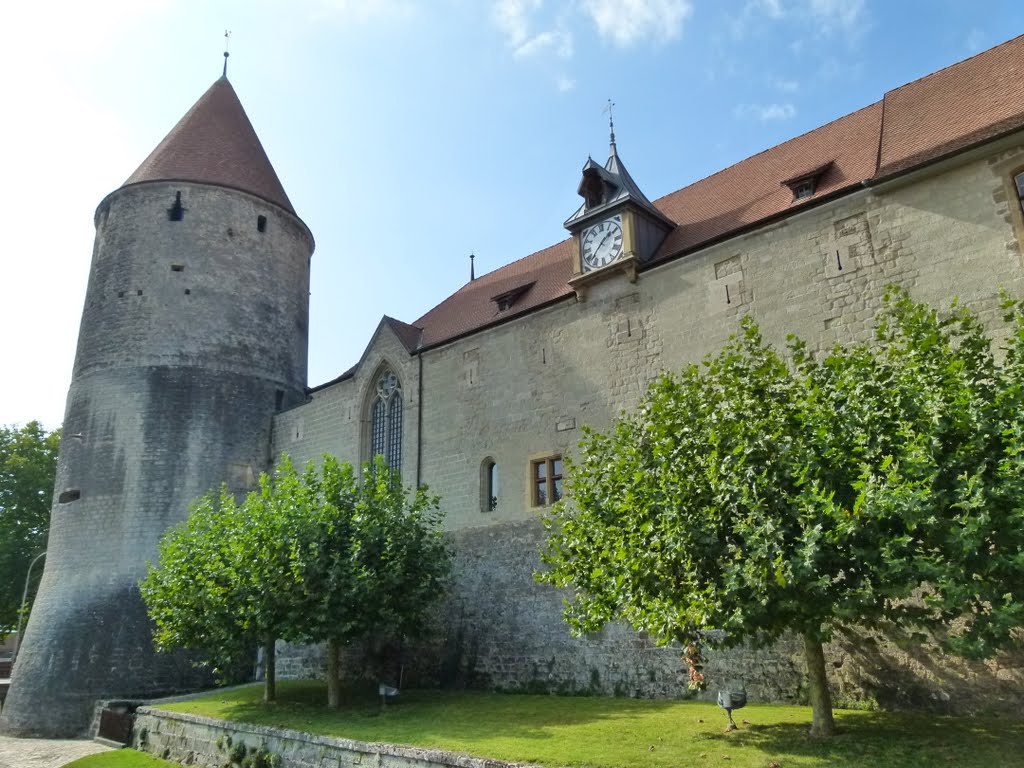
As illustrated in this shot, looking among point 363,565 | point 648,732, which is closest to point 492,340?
point 363,565

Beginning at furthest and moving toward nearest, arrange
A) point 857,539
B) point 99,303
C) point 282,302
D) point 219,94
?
point 219,94, point 282,302, point 99,303, point 857,539

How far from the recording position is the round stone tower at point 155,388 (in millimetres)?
20031

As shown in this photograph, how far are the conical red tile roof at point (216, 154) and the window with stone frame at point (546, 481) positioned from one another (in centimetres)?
1427

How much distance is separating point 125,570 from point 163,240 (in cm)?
970

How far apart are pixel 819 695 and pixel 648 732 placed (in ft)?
7.43

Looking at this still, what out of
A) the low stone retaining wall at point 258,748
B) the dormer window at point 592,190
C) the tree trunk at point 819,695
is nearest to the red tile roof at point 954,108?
the dormer window at point 592,190

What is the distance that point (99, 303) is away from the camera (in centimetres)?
2362

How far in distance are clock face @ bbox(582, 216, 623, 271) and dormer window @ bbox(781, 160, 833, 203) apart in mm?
3585

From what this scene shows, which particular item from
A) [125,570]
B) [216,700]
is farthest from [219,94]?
[216,700]

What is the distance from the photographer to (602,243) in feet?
56.7

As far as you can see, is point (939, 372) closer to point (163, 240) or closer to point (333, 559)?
point (333, 559)

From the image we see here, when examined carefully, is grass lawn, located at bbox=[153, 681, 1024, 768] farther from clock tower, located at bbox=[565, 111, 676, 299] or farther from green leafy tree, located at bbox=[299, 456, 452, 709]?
clock tower, located at bbox=[565, 111, 676, 299]

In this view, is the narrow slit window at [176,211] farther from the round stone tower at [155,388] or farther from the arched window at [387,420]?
the arched window at [387,420]

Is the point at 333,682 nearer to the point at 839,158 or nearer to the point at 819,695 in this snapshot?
the point at 819,695
